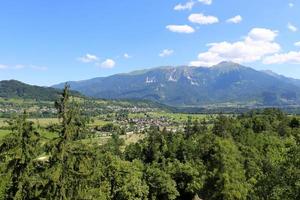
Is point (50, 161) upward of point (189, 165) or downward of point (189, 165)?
upward

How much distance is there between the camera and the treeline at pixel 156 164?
2631 centimetres

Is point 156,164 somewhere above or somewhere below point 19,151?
below

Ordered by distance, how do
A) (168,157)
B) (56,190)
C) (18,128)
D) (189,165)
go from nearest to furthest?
(56,190), (18,128), (189,165), (168,157)

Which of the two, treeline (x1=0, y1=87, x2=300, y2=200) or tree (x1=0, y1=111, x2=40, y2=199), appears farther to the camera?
tree (x1=0, y1=111, x2=40, y2=199)

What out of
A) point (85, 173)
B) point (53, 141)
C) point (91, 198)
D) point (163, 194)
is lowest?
point (163, 194)

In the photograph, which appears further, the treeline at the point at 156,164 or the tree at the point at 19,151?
the tree at the point at 19,151

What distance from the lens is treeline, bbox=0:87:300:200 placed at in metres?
26.3

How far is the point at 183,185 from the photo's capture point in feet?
279

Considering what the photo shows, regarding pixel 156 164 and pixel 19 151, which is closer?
pixel 19 151

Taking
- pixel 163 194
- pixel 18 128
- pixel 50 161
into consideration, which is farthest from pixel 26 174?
pixel 163 194

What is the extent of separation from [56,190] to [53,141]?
10.1ft

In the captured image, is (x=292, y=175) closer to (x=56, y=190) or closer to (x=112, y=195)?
(x=56, y=190)

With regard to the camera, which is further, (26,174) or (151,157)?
(151,157)

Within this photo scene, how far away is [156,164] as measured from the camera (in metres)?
92.8
